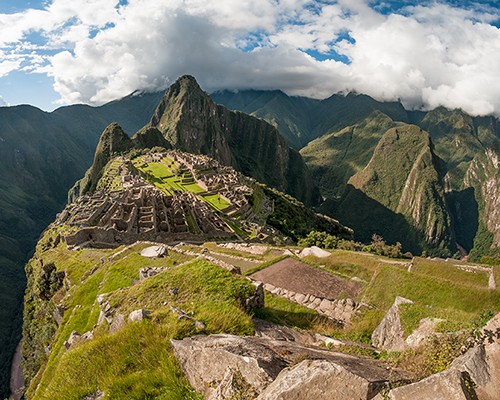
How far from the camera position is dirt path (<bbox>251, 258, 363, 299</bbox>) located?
13812 mm

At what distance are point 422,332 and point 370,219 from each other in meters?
176

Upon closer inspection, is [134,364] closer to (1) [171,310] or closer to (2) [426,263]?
(1) [171,310]

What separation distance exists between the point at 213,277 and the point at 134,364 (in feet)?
14.4

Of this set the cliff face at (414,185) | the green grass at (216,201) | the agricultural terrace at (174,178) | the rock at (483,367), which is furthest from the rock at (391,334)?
A: the cliff face at (414,185)

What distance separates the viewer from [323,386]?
3570mm

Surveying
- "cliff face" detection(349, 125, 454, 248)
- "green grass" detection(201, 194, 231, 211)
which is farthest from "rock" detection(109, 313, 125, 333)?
"cliff face" detection(349, 125, 454, 248)

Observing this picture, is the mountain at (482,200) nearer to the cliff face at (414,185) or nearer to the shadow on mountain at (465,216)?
the shadow on mountain at (465,216)

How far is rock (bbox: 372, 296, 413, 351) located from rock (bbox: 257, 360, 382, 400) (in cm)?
314

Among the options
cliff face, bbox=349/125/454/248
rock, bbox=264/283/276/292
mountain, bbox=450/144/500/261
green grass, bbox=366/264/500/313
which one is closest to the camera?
green grass, bbox=366/264/500/313

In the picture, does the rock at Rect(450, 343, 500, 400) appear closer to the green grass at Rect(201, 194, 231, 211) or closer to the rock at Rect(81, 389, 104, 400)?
the rock at Rect(81, 389, 104, 400)

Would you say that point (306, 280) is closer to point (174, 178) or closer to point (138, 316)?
point (138, 316)

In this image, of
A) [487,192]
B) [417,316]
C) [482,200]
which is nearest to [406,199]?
[482,200]

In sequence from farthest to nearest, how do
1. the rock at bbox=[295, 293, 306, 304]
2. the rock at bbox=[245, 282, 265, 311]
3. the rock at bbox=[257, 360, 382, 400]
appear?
1. the rock at bbox=[295, 293, 306, 304]
2. the rock at bbox=[245, 282, 265, 311]
3. the rock at bbox=[257, 360, 382, 400]

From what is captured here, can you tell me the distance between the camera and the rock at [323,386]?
3.49 m
